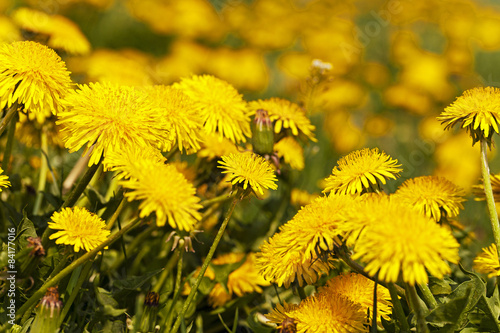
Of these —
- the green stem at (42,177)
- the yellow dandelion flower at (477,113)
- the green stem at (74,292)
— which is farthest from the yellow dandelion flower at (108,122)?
the yellow dandelion flower at (477,113)

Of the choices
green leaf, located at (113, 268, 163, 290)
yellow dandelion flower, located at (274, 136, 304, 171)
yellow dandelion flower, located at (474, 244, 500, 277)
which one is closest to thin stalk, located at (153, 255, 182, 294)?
green leaf, located at (113, 268, 163, 290)

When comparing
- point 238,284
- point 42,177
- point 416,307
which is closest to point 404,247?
point 416,307

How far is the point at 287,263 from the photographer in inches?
49.0

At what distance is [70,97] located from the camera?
4.25 feet

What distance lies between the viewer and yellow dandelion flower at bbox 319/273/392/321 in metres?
1.31

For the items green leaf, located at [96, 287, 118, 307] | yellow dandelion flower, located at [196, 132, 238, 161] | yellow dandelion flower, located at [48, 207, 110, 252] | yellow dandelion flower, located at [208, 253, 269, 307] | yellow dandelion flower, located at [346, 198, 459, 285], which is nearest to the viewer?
yellow dandelion flower, located at [346, 198, 459, 285]

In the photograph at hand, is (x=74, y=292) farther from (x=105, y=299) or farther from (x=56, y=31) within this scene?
(x=56, y=31)

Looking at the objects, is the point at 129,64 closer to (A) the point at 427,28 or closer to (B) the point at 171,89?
(B) the point at 171,89

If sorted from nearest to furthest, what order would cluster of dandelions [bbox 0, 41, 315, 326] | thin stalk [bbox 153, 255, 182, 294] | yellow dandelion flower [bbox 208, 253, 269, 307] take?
1. cluster of dandelions [bbox 0, 41, 315, 326]
2. thin stalk [bbox 153, 255, 182, 294]
3. yellow dandelion flower [bbox 208, 253, 269, 307]

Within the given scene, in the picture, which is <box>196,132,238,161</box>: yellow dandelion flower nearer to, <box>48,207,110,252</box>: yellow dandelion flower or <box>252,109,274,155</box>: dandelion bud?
<box>252,109,274,155</box>: dandelion bud

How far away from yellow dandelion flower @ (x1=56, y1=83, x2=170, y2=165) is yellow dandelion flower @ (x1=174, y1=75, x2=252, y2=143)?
10.8 inches

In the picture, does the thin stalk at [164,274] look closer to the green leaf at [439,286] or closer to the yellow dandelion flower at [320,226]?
the yellow dandelion flower at [320,226]

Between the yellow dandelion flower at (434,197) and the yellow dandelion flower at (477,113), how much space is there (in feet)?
0.49

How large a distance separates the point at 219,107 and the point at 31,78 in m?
0.57
